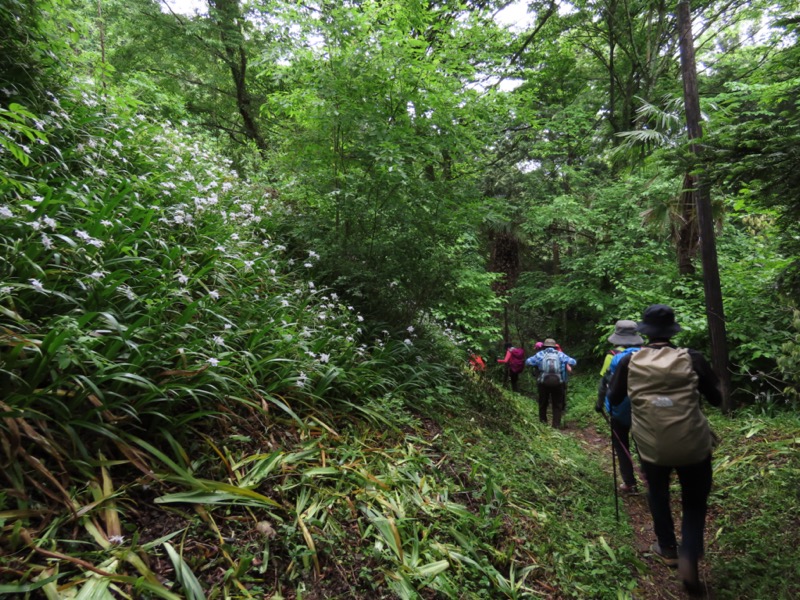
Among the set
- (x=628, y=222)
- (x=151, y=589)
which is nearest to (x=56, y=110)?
(x=151, y=589)

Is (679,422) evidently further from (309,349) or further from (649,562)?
(309,349)

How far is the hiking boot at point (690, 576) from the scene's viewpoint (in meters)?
2.86

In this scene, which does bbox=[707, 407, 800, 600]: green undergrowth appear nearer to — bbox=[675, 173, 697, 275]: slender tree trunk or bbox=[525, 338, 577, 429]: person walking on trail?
bbox=[525, 338, 577, 429]: person walking on trail

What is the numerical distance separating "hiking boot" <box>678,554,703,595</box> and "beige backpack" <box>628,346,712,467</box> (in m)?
0.71

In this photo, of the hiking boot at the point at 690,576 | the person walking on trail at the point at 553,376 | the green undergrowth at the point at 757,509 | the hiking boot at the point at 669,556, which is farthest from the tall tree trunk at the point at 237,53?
the green undergrowth at the point at 757,509

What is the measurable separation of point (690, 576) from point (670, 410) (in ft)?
3.92

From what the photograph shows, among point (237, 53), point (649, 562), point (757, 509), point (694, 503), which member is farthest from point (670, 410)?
point (237, 53)

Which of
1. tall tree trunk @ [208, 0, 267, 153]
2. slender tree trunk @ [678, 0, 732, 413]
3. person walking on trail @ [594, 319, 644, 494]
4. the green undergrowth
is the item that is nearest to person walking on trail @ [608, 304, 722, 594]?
the green undergrowth

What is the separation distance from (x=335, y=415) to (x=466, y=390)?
101 inches

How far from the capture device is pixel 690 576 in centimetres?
286

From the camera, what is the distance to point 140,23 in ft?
32.0

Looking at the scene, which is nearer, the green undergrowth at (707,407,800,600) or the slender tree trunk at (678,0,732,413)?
the green undergrowth at (707,407,800,600)

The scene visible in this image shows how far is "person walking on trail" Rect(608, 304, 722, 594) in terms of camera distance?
9.30 feet

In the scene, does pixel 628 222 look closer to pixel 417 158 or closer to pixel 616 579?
pixel 417 158
